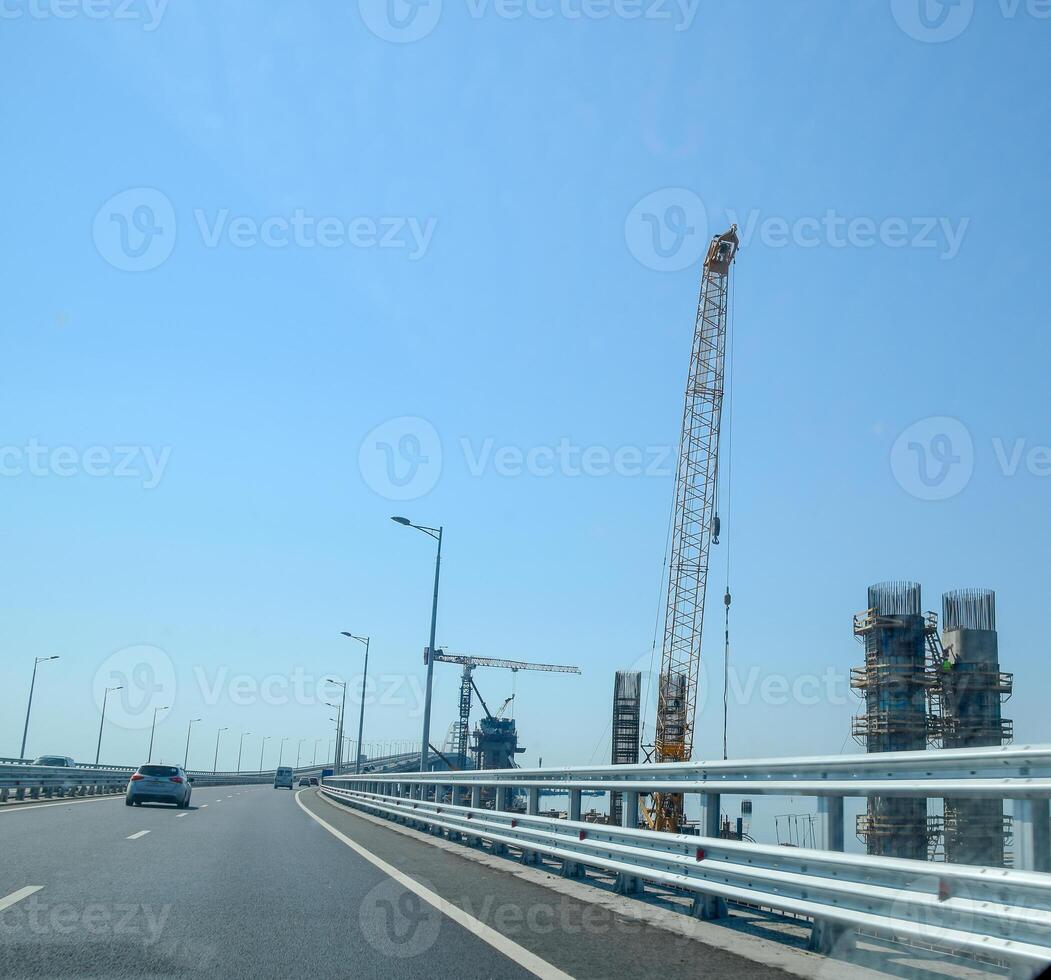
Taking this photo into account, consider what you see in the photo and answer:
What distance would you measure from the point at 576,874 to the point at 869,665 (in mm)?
32895

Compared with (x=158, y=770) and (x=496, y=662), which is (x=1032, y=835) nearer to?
(x=158, y=770)

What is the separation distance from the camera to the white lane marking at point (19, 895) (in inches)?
330

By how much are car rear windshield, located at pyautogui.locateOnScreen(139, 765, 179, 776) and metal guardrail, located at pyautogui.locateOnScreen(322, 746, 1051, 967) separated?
72.8 feet

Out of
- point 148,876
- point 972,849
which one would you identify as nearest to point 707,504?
point 148,876

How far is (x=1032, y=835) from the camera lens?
499 centimetres

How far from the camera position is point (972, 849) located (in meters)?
5.55

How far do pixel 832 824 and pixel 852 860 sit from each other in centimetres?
51

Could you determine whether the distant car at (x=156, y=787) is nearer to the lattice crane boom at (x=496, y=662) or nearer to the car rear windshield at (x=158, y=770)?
the car rear windshield at (x=158, y=770)

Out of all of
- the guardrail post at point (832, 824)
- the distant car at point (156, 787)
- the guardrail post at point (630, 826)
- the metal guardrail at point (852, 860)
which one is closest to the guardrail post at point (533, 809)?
→ the metal guardrail at point (852, 860)

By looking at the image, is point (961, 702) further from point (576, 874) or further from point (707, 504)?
point (576, 874)

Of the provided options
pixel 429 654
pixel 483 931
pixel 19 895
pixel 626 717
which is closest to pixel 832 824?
pixel 483 931

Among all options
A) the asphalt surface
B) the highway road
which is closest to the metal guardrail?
the highway road

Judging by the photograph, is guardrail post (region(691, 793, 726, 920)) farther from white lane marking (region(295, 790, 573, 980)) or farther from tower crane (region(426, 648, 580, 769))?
tower crane (region(426, 648, 580, 769))

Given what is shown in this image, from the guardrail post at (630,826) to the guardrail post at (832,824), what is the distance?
Result: 340 centimetres
